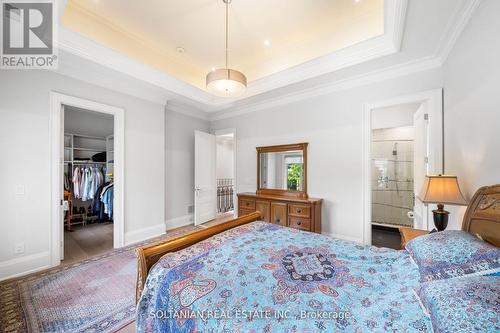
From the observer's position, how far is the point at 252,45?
11.0 ft

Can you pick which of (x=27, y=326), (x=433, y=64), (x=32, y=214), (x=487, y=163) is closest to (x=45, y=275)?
(x=32, y=214)

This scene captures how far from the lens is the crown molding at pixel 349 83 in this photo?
269 cm

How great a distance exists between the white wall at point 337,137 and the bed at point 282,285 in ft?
5.62

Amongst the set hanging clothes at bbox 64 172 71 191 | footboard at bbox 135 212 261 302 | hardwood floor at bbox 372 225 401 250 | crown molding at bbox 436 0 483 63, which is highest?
crown molding at bbox 436 0 483 63

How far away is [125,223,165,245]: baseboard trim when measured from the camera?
3432 millimetres

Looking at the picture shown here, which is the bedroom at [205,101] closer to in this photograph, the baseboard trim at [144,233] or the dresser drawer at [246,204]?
the baseboard trim at [144,233]

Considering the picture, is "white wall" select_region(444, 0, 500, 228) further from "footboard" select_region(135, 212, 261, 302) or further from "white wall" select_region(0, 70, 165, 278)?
"white wall" select_region(0, 70, 165, 278)

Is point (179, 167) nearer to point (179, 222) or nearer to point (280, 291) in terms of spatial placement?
point (179, 222)

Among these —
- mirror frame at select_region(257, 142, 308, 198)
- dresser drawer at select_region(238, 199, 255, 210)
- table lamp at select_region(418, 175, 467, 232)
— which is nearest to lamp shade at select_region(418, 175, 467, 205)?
table lamp at select_region(418, 175, 467, 232)

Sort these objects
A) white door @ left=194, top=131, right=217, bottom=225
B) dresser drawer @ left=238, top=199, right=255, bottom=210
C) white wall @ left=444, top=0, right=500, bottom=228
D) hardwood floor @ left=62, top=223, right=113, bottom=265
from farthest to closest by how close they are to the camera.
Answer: white door @ left=194, top=131, right=217, bottom=225 → dresser drawer @ left=238, top=199, right=255, bottom=210 → hardwood floor @ left=62, top=223, right=113, bottom=265 → white wall @ left=444, top=0, right=500, bottom=228

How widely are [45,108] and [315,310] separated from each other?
12.1 feet

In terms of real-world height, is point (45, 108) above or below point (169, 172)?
above

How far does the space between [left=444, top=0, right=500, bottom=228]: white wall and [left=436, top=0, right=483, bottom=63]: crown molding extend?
57 mm

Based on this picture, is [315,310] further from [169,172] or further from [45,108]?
[169,172]
